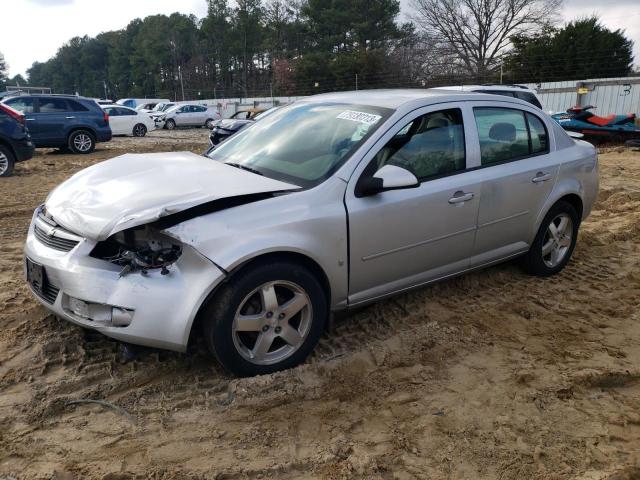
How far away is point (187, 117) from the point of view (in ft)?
94.7

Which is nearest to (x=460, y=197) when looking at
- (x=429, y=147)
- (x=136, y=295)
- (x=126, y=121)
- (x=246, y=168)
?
(x=429, y=147)

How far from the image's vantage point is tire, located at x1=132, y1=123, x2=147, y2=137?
72.0ft

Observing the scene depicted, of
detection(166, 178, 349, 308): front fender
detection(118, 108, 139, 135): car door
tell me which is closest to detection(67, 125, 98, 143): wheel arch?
detection(118, 108, 139, 135): car door

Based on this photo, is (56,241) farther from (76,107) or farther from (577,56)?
(577,56)

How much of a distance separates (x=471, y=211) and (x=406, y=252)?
675 millimetres

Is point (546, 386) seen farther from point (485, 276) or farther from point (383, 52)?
point (383, 52)

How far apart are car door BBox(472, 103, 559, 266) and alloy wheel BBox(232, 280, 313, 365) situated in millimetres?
1644

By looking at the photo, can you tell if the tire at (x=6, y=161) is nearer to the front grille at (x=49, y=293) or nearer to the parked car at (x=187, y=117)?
the front grille at (x=49, y=293)

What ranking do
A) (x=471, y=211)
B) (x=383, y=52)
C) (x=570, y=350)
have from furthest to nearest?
(x=383, y=52)
(x=471, y=211)
(x=570, y=350)

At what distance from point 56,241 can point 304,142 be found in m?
1.71

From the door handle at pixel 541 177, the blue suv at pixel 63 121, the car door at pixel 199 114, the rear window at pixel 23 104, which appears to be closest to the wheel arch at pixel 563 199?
the door handle at pixel 541 177

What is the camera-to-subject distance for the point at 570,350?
3543 mm

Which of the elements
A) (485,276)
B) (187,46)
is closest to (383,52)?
(187,46)

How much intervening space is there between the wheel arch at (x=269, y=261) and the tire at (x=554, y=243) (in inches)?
91.5
